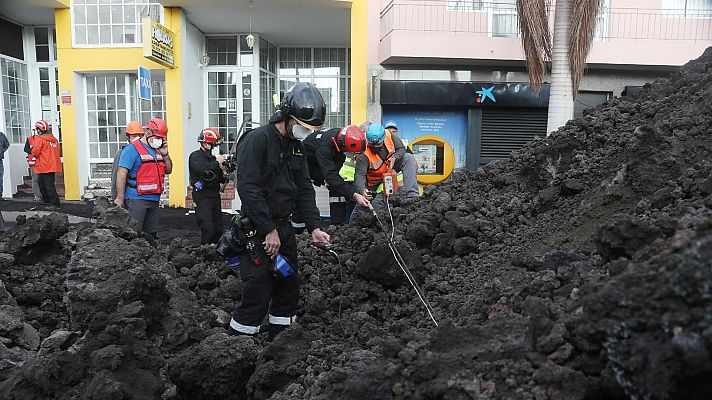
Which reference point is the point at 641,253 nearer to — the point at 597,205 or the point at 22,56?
the point at 597,205

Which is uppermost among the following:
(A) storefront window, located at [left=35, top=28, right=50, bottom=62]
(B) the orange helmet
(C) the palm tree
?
(A) storefront window, located at [left=35, top=28, right=50, bottom=62]

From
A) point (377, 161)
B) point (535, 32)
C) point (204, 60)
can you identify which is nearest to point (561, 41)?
point (535, 32)

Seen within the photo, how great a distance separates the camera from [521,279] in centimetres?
332

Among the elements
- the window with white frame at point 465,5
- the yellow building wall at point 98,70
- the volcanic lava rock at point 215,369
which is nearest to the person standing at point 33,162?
the yellow building wall at point 98,70

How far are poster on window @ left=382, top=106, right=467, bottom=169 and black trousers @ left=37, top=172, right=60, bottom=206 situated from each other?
7.52 meters

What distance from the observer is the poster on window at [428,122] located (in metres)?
13.2

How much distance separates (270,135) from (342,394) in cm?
219

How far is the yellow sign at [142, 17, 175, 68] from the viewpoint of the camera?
38.5ft

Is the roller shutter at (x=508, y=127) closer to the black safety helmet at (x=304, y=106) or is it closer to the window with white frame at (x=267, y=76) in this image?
the window with white frame at (x=267, y=76)

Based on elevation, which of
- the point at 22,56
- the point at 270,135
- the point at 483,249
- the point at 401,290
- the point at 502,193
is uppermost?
the point at 22,56

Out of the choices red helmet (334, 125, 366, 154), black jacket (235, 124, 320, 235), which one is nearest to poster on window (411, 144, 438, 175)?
red helmet (334, 125, 366, 154)

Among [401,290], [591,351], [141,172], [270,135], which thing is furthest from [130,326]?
[141,172]

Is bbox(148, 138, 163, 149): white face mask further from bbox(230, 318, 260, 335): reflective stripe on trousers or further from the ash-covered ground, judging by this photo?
bbox(230, 318, 260, 335): reflective stripe on trousers

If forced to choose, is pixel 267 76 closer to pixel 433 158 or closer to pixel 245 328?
pixel 433 158
